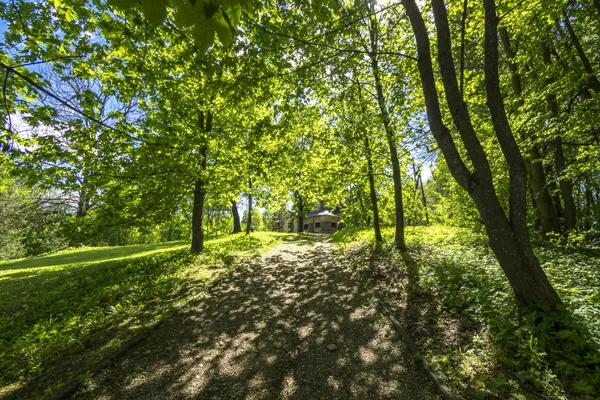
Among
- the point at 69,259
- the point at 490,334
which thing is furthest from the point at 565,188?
the point at 69,259

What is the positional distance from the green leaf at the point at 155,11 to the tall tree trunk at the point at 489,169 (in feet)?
14.2

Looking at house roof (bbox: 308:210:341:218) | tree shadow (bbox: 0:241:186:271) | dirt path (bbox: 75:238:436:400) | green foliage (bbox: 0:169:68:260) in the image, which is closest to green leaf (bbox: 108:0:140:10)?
dirt path (bbox: 75:238:436:400)

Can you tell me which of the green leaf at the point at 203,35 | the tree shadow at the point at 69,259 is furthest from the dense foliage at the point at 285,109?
the tree shadow at the point at 69,259

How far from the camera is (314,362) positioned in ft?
13.1

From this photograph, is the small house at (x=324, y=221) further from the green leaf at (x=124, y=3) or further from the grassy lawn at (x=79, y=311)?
the green leaf at (x=124, y=3)

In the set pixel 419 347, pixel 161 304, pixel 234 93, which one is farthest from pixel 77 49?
pixel 419 347

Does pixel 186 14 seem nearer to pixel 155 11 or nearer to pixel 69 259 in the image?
pixel 155 11

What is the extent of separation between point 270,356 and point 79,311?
17.5ft

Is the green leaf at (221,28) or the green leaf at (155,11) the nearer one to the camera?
the green leaf at (155,11)

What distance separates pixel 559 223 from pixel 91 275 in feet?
58.5

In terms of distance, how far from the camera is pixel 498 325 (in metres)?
3.85

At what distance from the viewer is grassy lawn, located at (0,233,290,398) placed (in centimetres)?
381

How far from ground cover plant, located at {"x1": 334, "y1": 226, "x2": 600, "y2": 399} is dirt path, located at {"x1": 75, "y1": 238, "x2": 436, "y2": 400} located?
660 mm

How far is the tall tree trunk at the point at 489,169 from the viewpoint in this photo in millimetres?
3842
